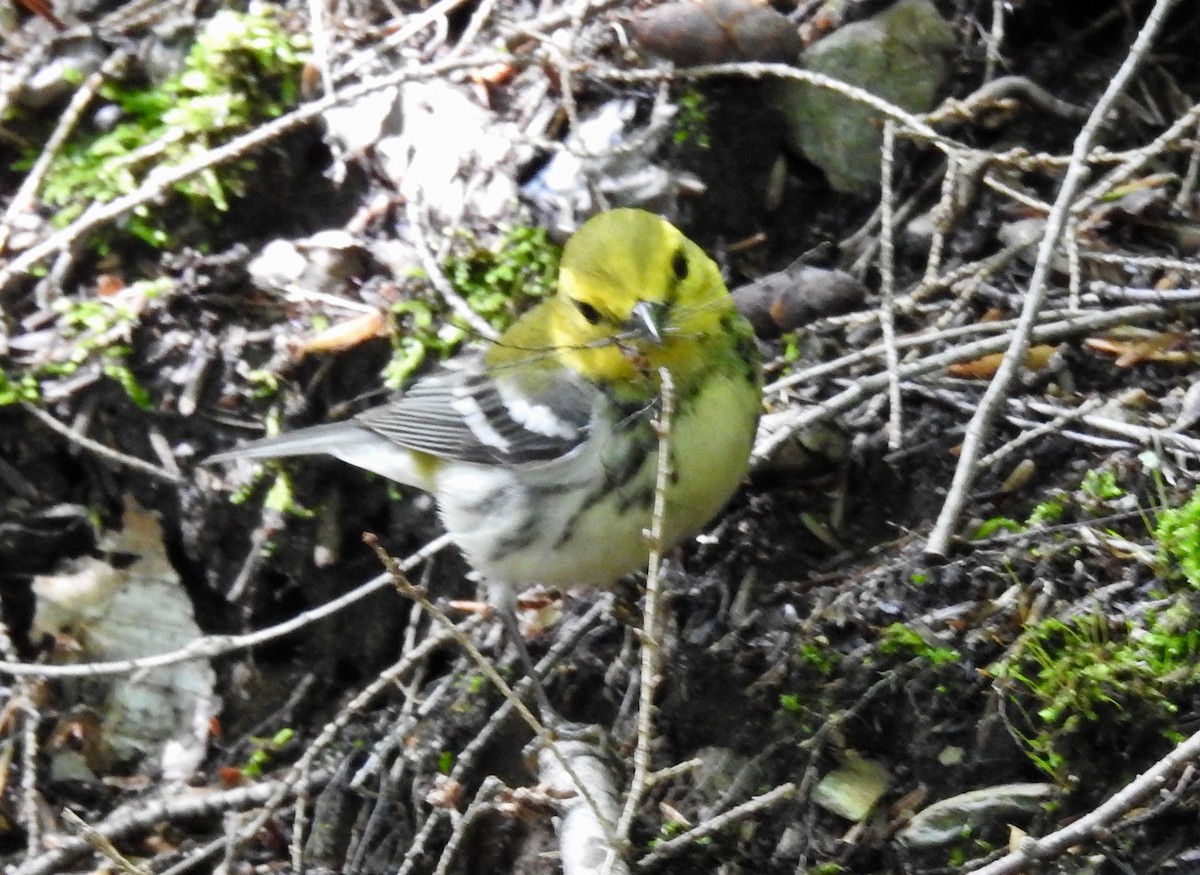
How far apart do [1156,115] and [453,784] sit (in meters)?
2.16

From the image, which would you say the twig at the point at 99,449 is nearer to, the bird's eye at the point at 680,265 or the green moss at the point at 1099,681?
the bird's eye at the point at 680,265

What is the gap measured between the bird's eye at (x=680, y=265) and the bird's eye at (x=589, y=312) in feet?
0.56

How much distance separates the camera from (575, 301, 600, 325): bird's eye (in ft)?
7.57

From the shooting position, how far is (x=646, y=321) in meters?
2.19

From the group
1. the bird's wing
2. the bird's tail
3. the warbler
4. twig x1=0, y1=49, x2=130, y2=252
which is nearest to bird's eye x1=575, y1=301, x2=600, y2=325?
the warbler

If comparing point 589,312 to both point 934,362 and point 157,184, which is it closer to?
point 934,362

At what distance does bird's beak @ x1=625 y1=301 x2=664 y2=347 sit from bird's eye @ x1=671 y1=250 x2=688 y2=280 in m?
0.11

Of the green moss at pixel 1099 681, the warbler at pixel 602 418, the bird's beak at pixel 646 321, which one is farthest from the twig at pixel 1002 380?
the bird's beak at pixel 646 321

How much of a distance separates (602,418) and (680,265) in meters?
0.34

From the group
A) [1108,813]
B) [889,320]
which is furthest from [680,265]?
[1108,813]

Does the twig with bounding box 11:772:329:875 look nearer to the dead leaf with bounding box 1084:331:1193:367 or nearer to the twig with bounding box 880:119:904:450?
the twig with bounding box 880:119:904:450

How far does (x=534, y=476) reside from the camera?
2482 millimetres

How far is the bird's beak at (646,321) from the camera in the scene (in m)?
2.17

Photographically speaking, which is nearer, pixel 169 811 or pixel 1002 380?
pixel 1002 380
